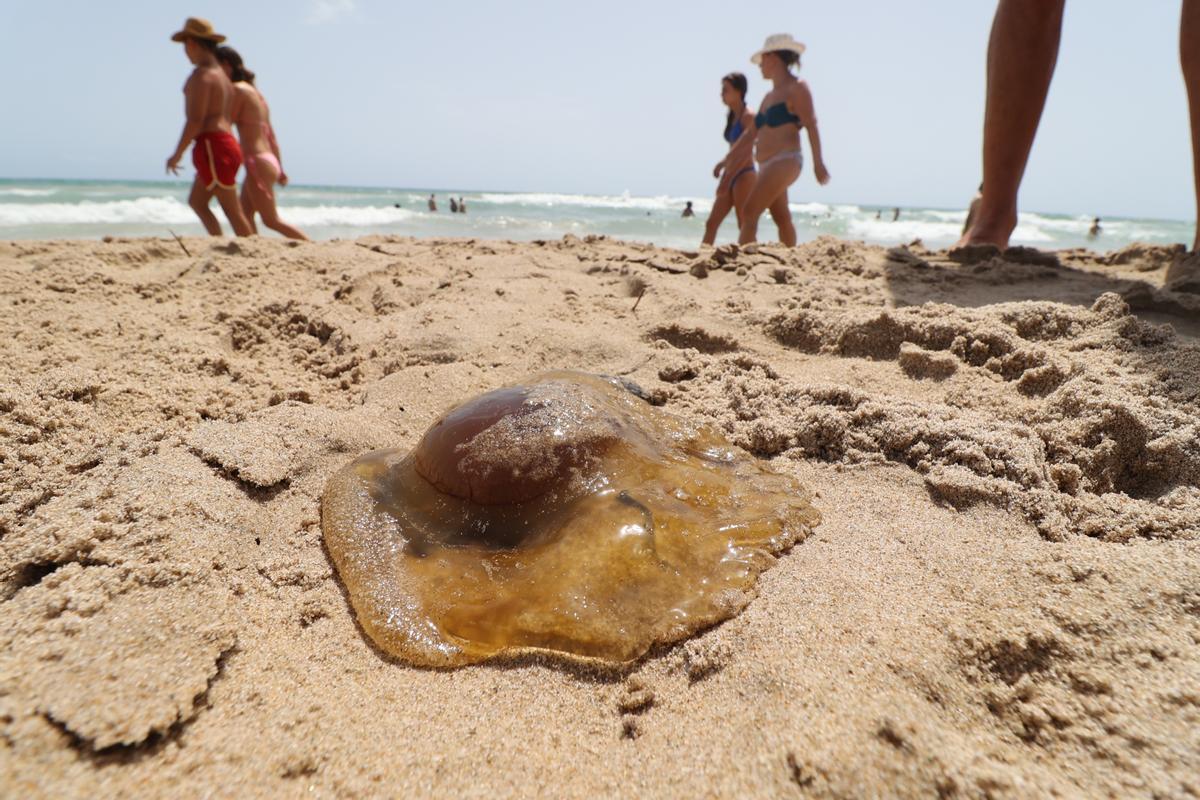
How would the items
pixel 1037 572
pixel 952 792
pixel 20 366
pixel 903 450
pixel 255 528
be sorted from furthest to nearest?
pixel 20 366 < pixel 903 450 < pixel 255 528 < pixel 1037 572 < pixel 952 792

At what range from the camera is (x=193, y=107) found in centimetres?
540

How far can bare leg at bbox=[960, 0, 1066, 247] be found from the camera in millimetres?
3287

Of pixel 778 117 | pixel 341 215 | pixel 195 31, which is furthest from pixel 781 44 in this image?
pixel 341 215

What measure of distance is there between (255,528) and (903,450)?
183cm

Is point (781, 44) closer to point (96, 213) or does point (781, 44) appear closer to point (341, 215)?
point (341, 215)

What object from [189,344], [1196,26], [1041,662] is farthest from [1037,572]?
[1196,26]

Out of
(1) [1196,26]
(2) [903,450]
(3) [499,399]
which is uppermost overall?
(1) [1196,26]

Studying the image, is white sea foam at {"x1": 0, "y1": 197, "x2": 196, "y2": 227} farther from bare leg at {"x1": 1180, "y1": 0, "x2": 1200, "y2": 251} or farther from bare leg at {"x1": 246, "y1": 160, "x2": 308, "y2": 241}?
bare leg at {"x1": 1180, "y1": 0, "x2": 1200, "y2": 251}

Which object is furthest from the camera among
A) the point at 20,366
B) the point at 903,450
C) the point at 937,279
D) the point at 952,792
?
the point at 937,279

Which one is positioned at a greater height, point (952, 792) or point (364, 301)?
point (364, 301)

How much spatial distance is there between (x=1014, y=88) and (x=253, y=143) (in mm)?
6864

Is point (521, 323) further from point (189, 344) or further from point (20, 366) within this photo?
point (20, 366)

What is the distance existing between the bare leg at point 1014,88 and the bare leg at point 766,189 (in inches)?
90.5

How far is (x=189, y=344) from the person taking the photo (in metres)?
2.49
